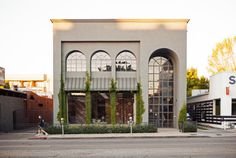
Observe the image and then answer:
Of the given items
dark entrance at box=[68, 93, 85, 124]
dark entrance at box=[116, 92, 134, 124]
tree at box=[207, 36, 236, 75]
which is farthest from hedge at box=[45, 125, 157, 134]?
tree at box=[207, 36, 236, 75]

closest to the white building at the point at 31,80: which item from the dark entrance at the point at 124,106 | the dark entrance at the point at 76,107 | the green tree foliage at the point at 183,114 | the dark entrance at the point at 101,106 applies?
the dark entrance at the point at 76,107

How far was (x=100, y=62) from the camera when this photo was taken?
28578 millimetres

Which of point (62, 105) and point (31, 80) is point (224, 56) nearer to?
point (62, 105)

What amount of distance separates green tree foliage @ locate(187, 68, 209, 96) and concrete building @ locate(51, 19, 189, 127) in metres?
29.6

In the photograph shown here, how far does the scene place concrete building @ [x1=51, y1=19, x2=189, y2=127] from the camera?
27781 mm

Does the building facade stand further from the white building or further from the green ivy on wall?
the white building

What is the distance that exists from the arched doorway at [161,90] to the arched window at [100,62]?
497 centimetres

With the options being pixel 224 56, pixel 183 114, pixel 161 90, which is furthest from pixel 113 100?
pixel 224 56

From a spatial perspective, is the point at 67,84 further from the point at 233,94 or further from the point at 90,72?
the point at 233,94

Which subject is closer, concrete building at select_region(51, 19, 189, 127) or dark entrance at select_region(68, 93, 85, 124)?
concrete building at select_region(51, 19, 189, 127)

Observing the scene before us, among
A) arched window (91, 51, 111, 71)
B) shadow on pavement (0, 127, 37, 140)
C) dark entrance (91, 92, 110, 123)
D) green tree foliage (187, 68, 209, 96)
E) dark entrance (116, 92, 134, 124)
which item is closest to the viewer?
shadow on pavement (0, 127, 37, 140)

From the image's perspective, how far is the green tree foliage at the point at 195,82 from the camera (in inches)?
2221

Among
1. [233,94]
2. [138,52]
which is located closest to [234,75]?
[233,94]

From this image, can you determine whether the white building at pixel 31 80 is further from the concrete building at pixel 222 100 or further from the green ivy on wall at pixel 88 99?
the concrete building at pixel 222 100
